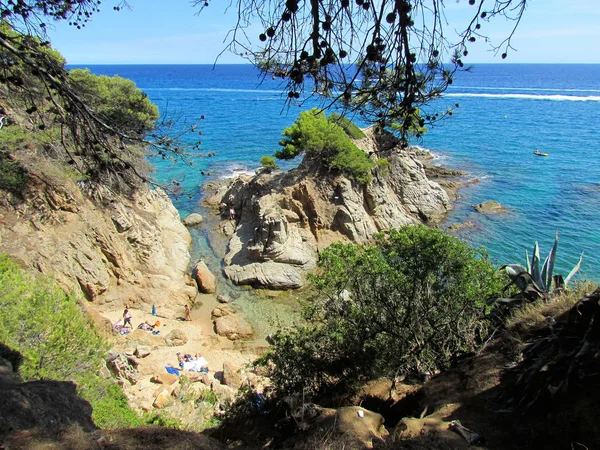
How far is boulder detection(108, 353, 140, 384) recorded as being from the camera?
1362 cm

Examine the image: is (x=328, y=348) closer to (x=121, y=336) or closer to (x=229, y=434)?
(x=229, y=434)

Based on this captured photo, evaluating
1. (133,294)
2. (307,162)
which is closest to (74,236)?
(133,294)

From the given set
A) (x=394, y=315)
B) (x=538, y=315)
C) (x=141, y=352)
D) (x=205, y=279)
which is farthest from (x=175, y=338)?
(x=538, y=315)

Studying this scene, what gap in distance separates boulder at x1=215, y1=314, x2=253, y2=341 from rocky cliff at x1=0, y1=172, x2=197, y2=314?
277cm

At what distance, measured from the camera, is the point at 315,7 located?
3500 mm

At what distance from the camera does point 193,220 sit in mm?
28266

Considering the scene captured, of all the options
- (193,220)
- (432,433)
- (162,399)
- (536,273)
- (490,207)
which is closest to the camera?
(432,433)

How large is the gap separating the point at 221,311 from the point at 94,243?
6674mm

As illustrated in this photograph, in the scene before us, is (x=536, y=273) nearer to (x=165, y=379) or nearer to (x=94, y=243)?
(x=165, y=379)

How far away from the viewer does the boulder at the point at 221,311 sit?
18.8 metres

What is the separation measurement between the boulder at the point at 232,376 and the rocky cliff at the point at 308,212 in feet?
19.5

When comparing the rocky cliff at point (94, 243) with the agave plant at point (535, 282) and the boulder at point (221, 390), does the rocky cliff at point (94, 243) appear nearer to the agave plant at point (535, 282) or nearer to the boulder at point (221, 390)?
the boulder at point (221, 390)

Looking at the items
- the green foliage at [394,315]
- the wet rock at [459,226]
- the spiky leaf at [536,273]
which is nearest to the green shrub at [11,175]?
the green foliage at [394,315]

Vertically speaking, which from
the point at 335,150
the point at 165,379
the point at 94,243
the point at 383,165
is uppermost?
the point at 335,150
